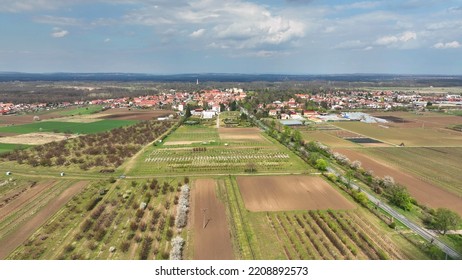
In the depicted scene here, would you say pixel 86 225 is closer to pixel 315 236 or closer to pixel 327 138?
pixel 315 236

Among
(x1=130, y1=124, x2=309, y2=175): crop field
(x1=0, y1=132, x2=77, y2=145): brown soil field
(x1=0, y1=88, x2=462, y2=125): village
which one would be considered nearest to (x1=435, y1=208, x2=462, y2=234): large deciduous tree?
(x1=130, y1=124, x2=309, y2=175): crop field

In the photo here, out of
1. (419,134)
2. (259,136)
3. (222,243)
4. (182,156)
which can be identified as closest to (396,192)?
(222,243)

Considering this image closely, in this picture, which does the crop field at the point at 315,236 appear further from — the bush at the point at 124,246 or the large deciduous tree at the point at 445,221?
the bush at the point at 124,246

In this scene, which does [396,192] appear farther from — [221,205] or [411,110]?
[411,110]

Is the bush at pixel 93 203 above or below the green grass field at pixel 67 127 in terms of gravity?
below

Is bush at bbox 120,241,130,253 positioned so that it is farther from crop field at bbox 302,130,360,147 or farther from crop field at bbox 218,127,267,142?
crop field at bbox 302,130,360,147

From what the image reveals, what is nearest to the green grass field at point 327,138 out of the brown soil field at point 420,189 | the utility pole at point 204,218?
the brown soil field at point 420,189
